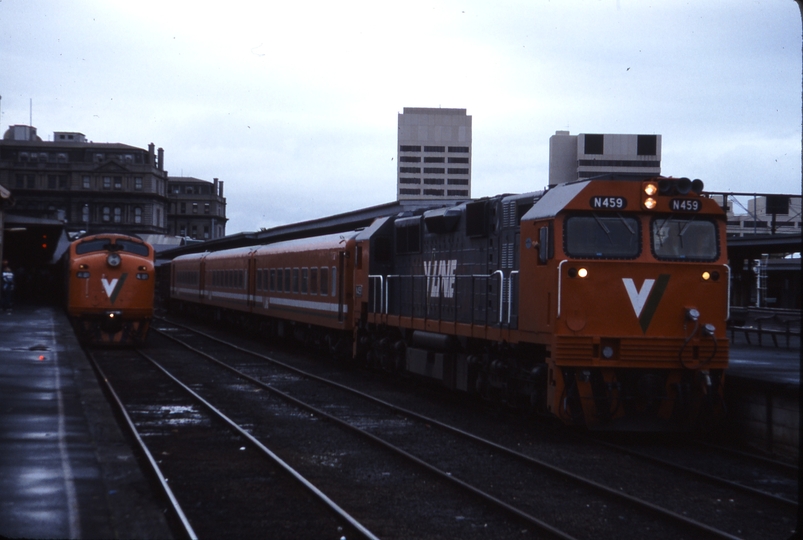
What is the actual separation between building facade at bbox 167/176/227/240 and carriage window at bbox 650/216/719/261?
5738 inches

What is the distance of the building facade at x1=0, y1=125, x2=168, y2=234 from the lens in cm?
11906

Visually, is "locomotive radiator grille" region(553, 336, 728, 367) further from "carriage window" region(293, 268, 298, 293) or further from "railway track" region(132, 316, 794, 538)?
"carriage window" region(293, 268, 298, 293)

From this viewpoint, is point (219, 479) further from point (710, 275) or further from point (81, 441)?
point (710, 275)

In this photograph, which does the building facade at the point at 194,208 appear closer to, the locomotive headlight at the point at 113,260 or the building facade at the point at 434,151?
the building facade at the point at 434,151

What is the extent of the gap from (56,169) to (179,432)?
117380 mm

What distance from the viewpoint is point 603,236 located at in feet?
39.2

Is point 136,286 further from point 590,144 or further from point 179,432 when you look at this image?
point 590,144

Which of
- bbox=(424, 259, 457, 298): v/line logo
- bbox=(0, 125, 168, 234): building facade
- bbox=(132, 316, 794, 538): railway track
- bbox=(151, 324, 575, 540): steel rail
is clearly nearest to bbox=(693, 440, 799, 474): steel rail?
bbox=(132, 316, 794, 538): railway track

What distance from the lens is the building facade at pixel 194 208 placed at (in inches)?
6097

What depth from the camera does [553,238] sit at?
11.8m

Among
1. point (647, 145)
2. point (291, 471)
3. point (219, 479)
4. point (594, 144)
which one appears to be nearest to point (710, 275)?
point (291, 471)

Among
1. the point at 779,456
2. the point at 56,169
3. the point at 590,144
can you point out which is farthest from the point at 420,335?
the point at 56,169

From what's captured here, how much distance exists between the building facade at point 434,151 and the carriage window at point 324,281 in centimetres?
15386

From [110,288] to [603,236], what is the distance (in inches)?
693
